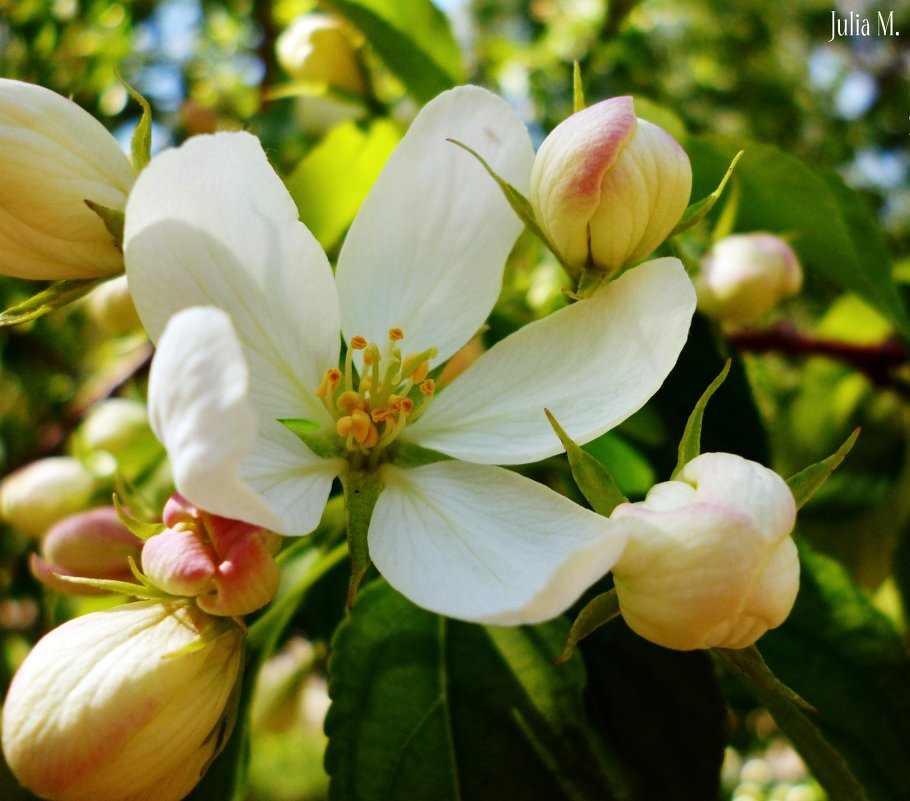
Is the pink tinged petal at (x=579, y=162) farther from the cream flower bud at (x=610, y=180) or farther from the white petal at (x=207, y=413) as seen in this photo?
the white petal at (x=207, y=413)

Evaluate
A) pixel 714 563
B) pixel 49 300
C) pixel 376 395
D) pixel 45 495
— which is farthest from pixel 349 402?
pixel 45 495

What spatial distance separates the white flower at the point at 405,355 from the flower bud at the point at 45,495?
46cm

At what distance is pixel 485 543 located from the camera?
0.64 metres

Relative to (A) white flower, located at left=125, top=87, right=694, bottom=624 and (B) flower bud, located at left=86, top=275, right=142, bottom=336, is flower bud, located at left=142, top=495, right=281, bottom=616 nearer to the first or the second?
(A) white flower, located at left=125, top=87, right=694, bottom=624

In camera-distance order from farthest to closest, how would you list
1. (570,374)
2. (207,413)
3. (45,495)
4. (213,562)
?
(45,495), (570,374), (213,562), (207,413)

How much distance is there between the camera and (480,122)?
2.46 feet

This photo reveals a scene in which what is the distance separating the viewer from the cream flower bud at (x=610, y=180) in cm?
65

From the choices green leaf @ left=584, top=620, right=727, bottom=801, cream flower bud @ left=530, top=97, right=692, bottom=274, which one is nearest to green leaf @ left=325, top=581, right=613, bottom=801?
green leaf @ left=584, top=620, right=727, bottom=801

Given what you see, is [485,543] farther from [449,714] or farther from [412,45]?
[412,45]

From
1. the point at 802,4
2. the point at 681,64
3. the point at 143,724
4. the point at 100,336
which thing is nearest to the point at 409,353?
the point at 143,724

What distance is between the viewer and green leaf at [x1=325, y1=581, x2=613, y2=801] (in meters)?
0.71

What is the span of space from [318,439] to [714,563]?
0.34 metres

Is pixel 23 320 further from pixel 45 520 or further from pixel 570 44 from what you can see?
pixel 570 44

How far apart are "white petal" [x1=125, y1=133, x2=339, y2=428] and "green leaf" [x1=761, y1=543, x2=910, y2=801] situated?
48 centimetres
